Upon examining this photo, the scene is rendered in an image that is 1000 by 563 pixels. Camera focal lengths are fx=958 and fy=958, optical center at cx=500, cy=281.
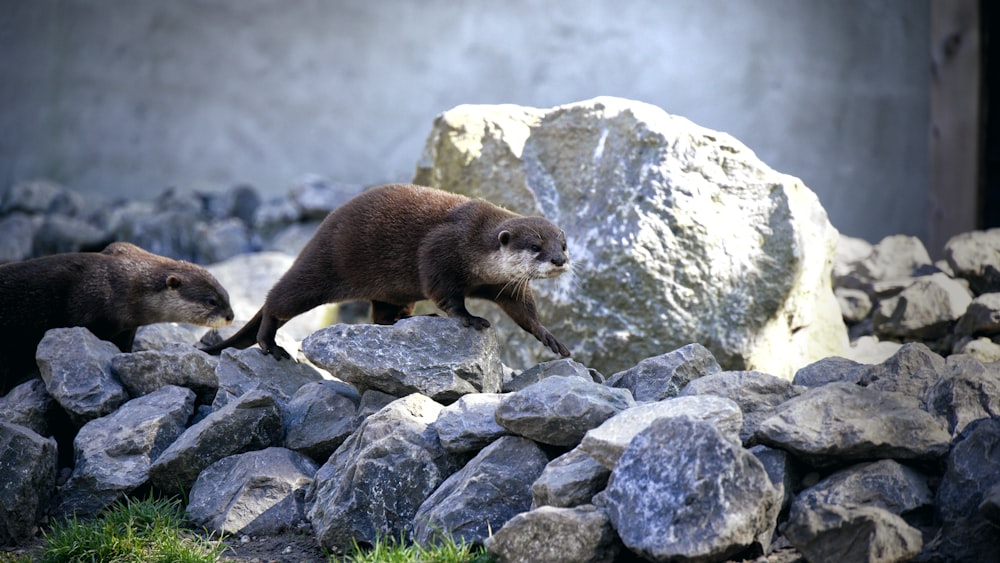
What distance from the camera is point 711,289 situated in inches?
191

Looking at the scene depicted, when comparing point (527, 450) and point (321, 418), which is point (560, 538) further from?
point (321, 418)

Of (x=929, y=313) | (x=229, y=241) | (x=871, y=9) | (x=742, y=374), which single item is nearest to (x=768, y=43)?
(x=871, y=9)

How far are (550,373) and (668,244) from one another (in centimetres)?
126

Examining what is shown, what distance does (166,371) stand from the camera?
4066 mm

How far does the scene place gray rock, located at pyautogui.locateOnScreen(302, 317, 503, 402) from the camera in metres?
3.64

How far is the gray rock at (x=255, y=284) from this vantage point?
6.68 m

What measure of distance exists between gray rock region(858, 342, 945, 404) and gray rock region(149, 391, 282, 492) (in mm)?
2179

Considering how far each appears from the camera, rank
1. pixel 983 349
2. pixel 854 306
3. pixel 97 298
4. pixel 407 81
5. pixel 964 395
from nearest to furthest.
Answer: pixel 964 395 → pixel 97 298 → pixel 983 349 → pixel 854 306 → pixel 407 81

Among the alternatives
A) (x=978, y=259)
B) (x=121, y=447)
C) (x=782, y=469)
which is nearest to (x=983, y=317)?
(x=978, y=259)

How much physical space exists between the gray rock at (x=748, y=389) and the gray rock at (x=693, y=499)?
582 mm

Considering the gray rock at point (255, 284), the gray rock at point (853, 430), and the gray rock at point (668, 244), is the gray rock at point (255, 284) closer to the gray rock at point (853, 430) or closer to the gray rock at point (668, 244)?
the gray rock at point (668, 244)

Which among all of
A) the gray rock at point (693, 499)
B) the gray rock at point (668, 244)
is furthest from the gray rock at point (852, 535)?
the gray rock at point (668, 244)

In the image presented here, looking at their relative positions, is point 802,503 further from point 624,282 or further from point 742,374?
point 624,282

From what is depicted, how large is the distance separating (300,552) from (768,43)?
8271 mm
